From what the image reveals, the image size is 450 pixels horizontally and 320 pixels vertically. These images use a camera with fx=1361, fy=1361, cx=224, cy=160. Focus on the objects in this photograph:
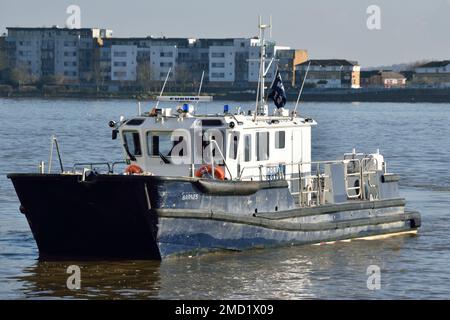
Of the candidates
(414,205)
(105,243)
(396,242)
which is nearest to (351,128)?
(414,205)

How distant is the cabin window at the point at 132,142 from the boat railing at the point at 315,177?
217cm

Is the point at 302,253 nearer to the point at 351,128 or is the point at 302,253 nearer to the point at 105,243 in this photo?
the point at 105,243

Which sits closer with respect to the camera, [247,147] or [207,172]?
[207,172]

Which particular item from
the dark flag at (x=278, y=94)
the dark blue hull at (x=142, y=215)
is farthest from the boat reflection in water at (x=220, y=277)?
the dark flag at (x=278, y=94)

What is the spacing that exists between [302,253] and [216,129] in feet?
10.4

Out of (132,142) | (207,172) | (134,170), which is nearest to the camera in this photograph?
(207,172)

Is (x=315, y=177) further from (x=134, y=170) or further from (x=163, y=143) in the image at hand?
(x=134, y=170)

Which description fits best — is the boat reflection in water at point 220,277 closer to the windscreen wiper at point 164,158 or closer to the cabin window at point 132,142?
the windscreen wiper at point 164,158

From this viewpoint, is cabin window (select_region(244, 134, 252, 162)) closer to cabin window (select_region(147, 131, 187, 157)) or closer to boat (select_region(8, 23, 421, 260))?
boat (select_region(8, 23, 421, 260))

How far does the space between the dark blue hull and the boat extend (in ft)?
0.06

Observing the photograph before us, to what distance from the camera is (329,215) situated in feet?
96.1

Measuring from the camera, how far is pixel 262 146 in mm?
28562

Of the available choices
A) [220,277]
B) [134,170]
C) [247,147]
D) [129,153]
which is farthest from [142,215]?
[247,147]

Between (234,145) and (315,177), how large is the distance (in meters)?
2.73
